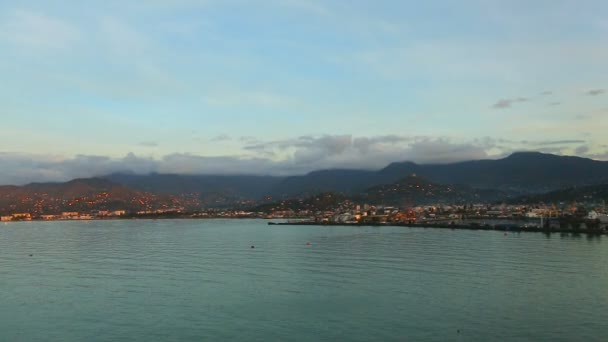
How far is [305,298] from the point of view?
93.8 feet

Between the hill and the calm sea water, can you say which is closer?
the calm sea water

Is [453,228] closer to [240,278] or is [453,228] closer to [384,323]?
[240,278]

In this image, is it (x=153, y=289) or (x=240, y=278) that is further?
(x=240, y=278)

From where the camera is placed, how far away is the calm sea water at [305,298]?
21.9m

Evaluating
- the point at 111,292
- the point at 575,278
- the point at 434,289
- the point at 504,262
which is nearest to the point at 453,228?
the point at 504,262

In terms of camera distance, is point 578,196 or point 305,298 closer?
point 305,298

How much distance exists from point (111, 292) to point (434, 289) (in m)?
20.5

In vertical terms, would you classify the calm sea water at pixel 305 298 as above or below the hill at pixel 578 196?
below

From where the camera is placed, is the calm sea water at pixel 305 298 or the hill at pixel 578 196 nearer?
the calm sea water at pixel 305 298

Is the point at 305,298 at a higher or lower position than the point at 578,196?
lower

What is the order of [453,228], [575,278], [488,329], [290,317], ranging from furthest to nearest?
[453,228] → [575,278] → [290,317] → [488,329]

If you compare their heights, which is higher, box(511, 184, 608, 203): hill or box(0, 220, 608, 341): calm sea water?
box(511, 184, 608, 203): hill

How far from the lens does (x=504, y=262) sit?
45.1 metres

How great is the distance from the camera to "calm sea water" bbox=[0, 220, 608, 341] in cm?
2189
